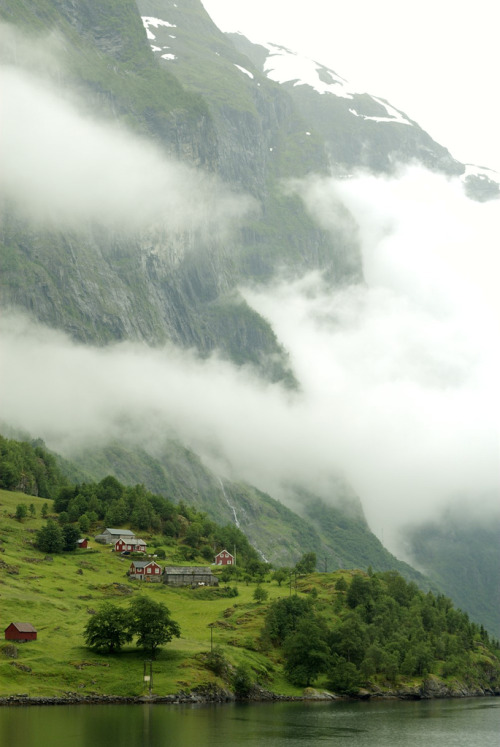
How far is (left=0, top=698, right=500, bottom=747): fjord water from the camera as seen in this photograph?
116438mm

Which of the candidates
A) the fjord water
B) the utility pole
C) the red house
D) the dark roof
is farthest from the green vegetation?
the fjord water

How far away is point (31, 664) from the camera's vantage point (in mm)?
151125

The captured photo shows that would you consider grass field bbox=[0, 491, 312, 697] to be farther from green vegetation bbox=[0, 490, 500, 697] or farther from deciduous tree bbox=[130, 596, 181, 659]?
deciduous tree bbox=[130, 596, 181, 659]

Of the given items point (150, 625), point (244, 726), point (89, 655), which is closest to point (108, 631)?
point (89, 655)

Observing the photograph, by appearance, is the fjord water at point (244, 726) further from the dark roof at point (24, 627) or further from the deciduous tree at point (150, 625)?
the dark roof at point (24, 627)

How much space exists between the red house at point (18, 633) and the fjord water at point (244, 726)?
24854 millimetres

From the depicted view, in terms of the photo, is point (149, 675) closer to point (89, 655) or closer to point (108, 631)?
point (89, 655)

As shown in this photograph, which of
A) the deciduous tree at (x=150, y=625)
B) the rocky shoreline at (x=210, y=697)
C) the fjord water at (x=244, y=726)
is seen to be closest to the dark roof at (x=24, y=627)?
the deciduous tree at (x=150, y=625)

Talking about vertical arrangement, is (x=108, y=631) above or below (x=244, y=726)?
above

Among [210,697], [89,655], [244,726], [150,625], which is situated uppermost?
[150,625]

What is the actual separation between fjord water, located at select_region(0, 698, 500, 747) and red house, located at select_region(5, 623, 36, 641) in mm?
24854

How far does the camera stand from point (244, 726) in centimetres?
13388

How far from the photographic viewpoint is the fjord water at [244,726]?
11644 centimetres

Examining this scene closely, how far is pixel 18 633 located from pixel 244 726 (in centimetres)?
4755
